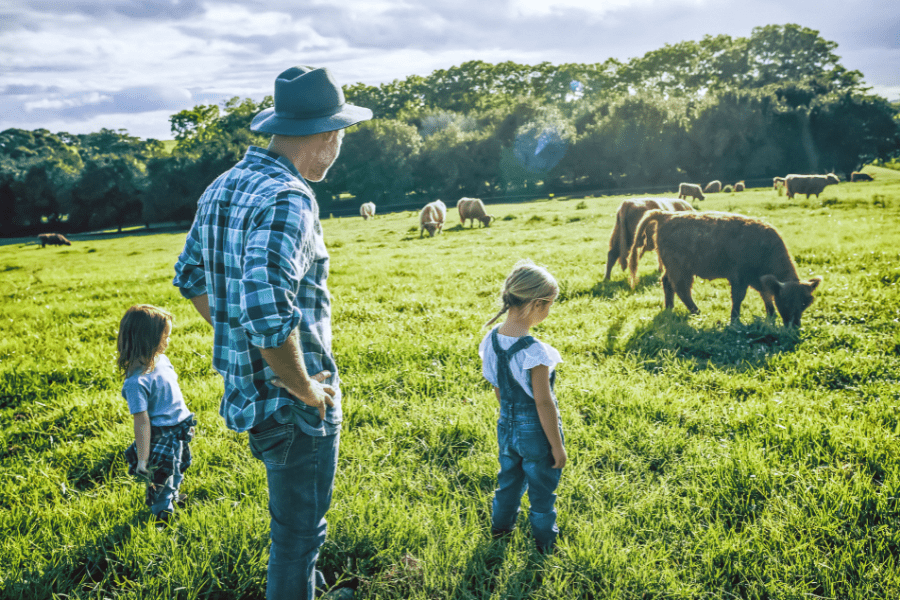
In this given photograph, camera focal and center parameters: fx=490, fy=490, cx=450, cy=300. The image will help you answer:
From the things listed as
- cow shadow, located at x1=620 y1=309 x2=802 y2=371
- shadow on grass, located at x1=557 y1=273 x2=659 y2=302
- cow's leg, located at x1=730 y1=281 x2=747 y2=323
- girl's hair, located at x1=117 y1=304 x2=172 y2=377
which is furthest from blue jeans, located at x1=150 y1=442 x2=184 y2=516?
cow's leg, located at x1=730 y1=281 x2=747 y2=323

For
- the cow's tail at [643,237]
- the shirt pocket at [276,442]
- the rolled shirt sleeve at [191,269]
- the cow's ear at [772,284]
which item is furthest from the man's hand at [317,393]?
the cow's tail at [643,237]

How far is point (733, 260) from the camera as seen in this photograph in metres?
7.59

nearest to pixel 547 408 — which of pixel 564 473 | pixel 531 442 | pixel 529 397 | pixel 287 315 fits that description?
pixel 529 397

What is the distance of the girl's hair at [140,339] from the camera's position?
3211 mm

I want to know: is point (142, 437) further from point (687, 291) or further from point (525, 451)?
point (687, 291)

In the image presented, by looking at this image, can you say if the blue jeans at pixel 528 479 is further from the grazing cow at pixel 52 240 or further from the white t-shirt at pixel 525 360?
the grazing cow at pixel 52 240

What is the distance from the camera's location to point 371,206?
1709 inches

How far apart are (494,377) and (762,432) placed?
276 cm

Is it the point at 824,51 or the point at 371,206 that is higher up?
the point at 824,51

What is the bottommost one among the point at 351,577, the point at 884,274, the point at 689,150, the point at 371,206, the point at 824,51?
the point at 351,577

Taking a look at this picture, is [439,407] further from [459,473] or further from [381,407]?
[459,473]

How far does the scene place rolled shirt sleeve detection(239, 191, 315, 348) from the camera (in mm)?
1743

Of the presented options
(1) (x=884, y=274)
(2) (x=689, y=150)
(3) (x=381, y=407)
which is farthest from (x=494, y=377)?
(2) (x=689, y=150)

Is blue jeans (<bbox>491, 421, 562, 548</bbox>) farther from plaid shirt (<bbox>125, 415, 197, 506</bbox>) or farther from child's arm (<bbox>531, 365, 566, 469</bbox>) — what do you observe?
plaid shirt (<bbox>125, 415, 197, 506</bbox>)
